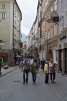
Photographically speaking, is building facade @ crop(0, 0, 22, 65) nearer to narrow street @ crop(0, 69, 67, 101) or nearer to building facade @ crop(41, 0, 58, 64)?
building facade @ crop(41, 0, 58, 64)

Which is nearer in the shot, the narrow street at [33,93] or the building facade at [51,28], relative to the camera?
the narrow street at [33,93]

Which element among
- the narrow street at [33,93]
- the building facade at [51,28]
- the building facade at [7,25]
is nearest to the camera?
the narrow street at [33,93]

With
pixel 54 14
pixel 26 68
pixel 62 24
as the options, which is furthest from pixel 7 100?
pixel 54 14

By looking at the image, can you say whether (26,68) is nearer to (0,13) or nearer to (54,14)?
(54,14)

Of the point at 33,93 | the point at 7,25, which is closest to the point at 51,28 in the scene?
the point at 7,25

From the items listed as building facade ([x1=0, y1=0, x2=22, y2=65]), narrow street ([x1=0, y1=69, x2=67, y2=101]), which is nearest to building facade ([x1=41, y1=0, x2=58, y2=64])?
narrow street ([x1=0, y1=69, x2=67, y2=101])

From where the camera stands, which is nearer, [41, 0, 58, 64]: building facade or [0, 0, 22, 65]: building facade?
[41, 0, 58, 64]: building facade

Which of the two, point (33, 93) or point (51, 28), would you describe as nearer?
point (33, 93)

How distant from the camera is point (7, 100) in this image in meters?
8.43

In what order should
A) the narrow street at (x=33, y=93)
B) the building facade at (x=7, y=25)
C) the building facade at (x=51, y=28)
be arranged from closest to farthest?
1. the narrow street at (x=33, y=93)
2. the building facade at (x=51, y=28)
3. the building facade at (x=7, y=25)

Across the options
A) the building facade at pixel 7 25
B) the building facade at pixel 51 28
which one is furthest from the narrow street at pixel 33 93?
the building facade at pixel 7 25

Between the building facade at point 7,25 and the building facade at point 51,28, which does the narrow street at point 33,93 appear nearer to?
the building facade at point 51,28

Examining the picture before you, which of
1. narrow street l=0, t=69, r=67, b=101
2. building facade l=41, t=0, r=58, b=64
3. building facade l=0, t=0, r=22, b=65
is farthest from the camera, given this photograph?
building facade l=0, t=0, r=22, b=65

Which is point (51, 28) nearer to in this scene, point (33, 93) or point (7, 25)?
point (7, 25)
